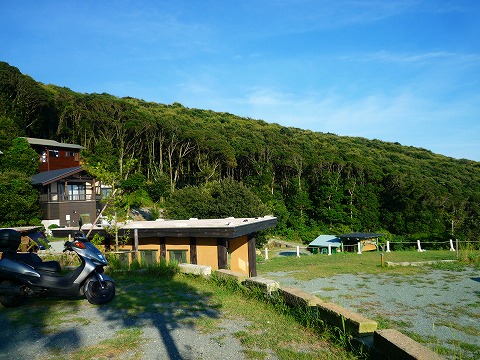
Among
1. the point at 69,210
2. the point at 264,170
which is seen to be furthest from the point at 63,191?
the point at 264,170

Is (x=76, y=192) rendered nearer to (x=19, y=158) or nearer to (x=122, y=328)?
(x=19, y=158)

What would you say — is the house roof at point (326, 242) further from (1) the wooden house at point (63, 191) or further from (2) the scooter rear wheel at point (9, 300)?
(2) the scooter rear wheel at point (9, 300)

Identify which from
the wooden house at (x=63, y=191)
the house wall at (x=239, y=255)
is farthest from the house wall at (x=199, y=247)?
the wooden house at (x=63, y=191)

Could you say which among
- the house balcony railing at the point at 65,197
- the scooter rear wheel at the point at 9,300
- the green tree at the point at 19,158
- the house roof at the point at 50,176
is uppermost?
the green tree at the point at 19,158

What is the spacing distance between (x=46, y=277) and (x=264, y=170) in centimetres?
5143

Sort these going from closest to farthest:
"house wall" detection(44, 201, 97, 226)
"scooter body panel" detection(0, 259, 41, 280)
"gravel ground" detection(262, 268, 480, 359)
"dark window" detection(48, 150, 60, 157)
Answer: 1. "scooter body panel" detection(0, 259, 41, 280)
2. "gravel ground" detection(262, 268, 480, 359)
3. "house wall" detection(44, 201, 97, 226)
4. "dark window" detection(48, 150, 60, 157)

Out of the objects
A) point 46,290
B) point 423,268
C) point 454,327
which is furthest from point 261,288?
point 423,268

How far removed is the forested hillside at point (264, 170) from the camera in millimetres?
45094

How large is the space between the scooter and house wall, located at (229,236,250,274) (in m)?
9.82

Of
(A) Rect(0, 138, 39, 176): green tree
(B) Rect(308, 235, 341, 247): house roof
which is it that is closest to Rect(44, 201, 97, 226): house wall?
(A) Rect(0, 138, 39, 176): green tree

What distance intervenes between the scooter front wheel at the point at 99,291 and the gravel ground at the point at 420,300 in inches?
230

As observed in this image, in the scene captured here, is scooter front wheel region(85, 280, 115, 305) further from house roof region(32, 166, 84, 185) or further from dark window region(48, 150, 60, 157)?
dark window region(48, 150, 60, 157)

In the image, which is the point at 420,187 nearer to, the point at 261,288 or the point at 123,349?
the point at 261,288

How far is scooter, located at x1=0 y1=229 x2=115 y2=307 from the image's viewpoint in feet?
20.4
